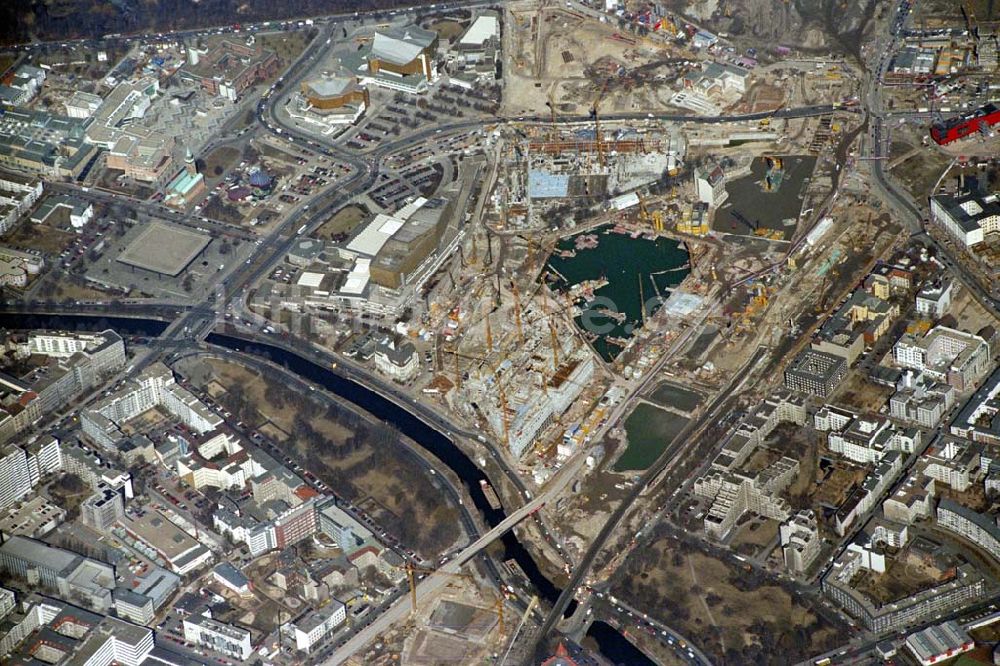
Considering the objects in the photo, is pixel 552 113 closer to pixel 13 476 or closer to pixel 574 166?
pixel 574 166

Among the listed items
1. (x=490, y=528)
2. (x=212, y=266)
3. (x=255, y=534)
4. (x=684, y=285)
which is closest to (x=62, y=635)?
(x=255, y=534)

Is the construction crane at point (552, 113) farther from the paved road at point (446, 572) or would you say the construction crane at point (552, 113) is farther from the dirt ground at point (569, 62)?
the paved road at point (446, 572)

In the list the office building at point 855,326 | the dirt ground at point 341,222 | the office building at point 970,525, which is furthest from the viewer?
the dirt ground at point 341,222

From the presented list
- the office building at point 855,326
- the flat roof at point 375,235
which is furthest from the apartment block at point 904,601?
the flat roof at point 375,235

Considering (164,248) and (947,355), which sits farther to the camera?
(164,248)

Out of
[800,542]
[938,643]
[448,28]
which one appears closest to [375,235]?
[448,28]

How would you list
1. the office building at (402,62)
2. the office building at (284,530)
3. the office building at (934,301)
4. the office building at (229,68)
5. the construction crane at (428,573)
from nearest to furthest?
the construction crane at (428,573) → the office building at (284,530) → the office building at (934,301) → the office building at (402,62) → the office building at (229,68)
